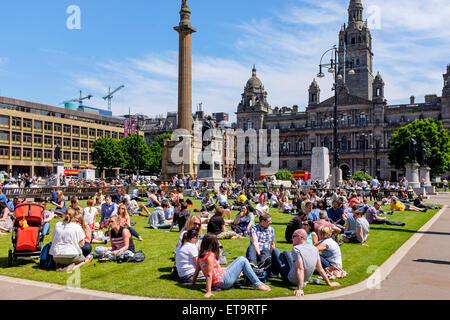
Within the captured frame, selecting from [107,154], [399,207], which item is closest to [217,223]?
[399,207]

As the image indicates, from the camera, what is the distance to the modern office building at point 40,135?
78.8 meters

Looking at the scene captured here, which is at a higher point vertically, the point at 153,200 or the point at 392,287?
the point at 153,200

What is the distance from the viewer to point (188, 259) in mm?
8625

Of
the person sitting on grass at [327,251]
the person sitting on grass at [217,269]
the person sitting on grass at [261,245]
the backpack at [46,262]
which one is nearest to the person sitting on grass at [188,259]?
the person sitting on grass at [217,269]

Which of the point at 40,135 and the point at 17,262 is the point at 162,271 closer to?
the point at 17,262

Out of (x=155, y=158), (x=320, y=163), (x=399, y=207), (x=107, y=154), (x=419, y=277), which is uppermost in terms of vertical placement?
(x=107, y=154)

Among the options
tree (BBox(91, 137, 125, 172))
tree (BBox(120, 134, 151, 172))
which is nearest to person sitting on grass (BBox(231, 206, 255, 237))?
tree (BBox(91, 137, 125, 172))

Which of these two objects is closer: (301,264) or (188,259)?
(301,264)

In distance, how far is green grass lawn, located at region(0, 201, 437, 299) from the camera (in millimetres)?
7918

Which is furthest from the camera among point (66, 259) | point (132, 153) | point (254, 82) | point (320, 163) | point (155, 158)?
point (254, 82)

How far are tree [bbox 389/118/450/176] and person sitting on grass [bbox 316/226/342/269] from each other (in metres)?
61.1

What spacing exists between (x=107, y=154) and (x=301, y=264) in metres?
78.9

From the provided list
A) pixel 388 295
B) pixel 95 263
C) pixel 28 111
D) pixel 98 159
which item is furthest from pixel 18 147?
pixel 388 295
